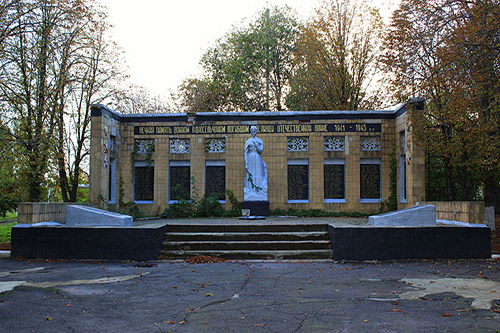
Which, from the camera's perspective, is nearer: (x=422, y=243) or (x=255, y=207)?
(x=422, y=243)

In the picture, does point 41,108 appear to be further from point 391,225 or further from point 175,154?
point 391,225

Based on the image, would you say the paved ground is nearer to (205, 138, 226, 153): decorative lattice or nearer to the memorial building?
the memorial building

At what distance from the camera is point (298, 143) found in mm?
19141

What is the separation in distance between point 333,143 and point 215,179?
16.1ft

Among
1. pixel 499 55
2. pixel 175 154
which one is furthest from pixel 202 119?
pixel 499 55

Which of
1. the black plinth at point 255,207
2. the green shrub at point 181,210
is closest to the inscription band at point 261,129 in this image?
the green shrub at point 181,210

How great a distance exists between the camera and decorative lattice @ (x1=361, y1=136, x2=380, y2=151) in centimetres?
1903

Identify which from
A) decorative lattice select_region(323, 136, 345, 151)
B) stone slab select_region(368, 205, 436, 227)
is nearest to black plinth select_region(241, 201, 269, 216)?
decorative lattice select_region(323, 136, 345, 151)

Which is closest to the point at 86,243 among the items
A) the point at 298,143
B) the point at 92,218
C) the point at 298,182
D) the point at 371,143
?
the point at 92,218

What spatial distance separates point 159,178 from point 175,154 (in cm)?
115

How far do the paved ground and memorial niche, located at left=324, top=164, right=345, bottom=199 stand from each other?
802 cm

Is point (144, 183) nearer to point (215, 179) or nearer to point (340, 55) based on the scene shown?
point (215, 179)

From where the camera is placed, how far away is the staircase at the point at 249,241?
1184 centimetres

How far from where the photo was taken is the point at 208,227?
13414mm
